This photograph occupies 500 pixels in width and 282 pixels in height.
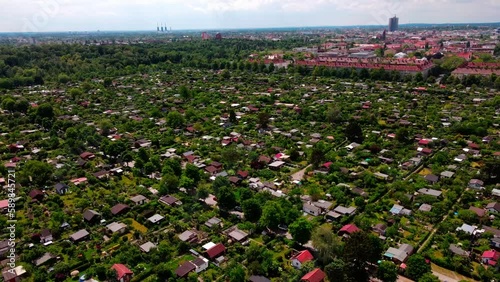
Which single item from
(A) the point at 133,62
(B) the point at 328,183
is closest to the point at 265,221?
(B) the point at 328,183

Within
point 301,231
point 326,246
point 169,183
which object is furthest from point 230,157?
point 326,246

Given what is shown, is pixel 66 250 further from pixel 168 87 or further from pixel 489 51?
pixel 489 51

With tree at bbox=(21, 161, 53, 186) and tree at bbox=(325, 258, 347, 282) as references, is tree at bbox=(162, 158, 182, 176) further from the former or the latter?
tree at bbox=(325, 258, 347, 282)

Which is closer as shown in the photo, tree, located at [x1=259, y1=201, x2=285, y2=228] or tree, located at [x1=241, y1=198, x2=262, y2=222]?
tree, located at [x1=259, y1=201, x2=285, y2=228]

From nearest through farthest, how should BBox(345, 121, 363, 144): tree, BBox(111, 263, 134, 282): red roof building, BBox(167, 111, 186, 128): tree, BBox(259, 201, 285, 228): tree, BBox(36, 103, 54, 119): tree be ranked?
BBox(111, 263, 134, 282): red roof building → BBox(259, 201, 285, 228): tree → BBox(345, 121, 363, 144): tree → BBox(167, 111, 186, 128): tree → BBox(36, 103, 54, 119): tree

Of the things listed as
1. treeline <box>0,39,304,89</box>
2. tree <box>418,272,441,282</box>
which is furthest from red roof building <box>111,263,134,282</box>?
treeline <box>0,39,304,89</box>

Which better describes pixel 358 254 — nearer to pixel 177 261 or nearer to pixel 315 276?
pixel 315 276
